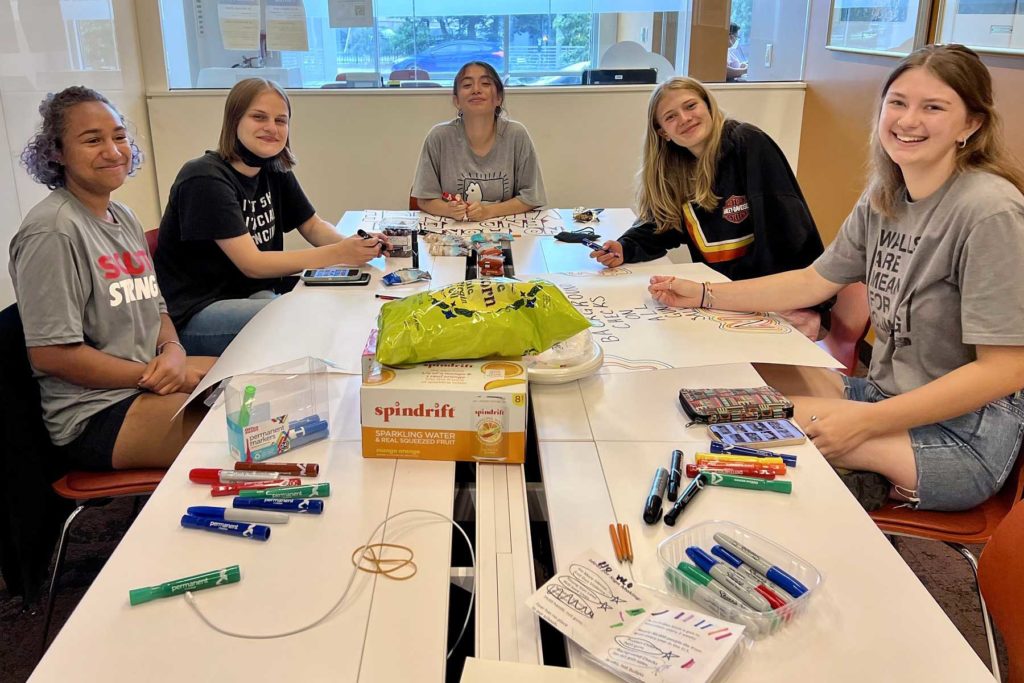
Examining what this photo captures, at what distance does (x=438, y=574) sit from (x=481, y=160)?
2.27 m

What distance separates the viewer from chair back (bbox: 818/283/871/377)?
191cm

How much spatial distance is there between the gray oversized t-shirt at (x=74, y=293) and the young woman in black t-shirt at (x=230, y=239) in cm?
32

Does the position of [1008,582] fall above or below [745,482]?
below

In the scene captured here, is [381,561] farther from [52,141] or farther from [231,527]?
[52,141]

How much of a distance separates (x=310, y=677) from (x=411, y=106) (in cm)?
373

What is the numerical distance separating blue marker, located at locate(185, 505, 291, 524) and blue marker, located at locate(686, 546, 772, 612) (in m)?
0.51

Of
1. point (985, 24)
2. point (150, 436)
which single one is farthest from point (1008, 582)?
point (985, 24)

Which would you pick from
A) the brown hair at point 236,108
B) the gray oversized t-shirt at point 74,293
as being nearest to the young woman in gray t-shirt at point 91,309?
the gray oversized t-shirt at point 74,293

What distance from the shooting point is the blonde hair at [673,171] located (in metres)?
2.16

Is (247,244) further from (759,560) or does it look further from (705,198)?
(759,560)

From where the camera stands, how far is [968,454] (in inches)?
55.2

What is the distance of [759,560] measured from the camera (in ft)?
2.98

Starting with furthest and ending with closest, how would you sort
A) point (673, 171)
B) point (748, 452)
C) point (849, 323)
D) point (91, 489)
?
1. point (673, 171)
2. point (849, 323)
3. point (91, 489)
4. point (748, 452)

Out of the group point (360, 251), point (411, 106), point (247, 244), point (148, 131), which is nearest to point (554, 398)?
point (360, 251)
